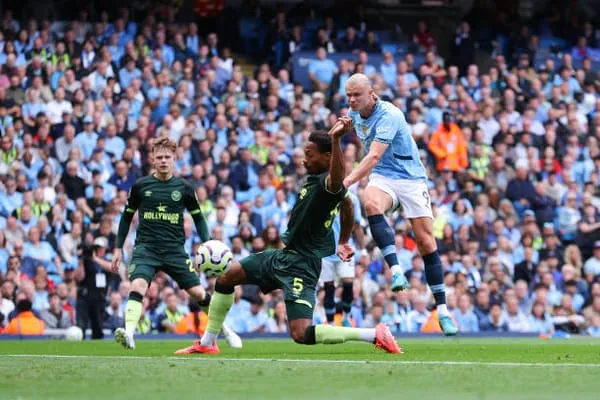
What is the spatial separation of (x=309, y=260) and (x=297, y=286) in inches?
12.0

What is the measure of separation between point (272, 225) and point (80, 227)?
3.11 meters

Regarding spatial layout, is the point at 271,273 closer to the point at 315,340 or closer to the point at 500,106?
the point at 315,340

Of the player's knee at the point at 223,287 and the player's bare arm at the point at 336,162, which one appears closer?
the player's bare arm at the point at 336,162

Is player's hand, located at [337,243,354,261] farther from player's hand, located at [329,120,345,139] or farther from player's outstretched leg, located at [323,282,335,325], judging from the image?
player's outstretched leg, located at [323,282,335,325]

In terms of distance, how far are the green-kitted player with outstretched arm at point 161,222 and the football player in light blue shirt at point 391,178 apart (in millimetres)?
2004

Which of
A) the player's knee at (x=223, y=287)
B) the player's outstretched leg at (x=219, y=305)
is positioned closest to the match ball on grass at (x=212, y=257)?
the player's outstretched leg at (x=219, y=305)

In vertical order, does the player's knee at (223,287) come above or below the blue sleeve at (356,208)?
below

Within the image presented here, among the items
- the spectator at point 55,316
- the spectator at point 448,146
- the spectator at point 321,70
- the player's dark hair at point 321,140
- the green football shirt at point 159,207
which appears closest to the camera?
the player's dark hair at point 321,140

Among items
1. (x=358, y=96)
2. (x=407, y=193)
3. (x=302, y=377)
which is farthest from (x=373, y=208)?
(x=302, y=377)

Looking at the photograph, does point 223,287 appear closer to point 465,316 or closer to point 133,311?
point 133,311

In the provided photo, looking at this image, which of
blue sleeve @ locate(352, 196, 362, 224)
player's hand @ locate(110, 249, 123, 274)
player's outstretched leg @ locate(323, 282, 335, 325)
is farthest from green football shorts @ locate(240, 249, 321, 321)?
blue sleeve @ locate(352, 196, 362, 224)

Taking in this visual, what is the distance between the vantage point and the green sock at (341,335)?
1144 centimetres

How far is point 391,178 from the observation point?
1320cm

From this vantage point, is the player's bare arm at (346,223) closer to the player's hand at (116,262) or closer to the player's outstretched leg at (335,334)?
the player's outstretched leg at (335,334)
